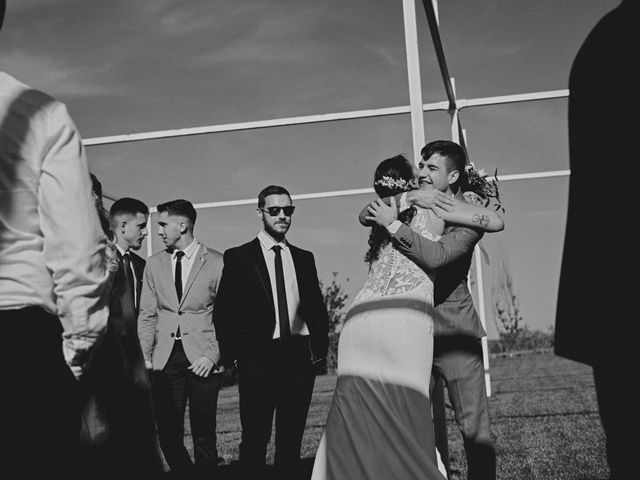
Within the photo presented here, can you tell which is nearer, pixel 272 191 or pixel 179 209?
pixel 272 191

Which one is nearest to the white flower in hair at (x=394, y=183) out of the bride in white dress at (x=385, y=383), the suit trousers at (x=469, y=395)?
the bride in white dress at (x=385, y=383)

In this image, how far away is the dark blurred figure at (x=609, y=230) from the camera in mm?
1487

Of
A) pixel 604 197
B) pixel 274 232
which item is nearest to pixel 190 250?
pixel 274 232

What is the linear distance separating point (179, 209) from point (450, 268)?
2.58 meters

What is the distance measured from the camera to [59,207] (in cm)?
226

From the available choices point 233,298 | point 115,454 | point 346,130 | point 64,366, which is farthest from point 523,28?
point 64,366

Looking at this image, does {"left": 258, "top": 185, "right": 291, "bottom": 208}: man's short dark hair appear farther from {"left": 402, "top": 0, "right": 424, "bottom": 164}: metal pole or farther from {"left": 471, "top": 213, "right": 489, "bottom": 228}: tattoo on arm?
{"left": 471, "top": 213, "right": 489, "bottom": 228}: tattoo on arm

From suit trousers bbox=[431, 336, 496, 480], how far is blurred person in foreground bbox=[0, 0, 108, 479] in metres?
2.30

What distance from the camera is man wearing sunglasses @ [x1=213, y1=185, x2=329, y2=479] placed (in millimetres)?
5199

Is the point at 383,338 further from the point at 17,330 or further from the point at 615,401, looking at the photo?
the point at 615,401

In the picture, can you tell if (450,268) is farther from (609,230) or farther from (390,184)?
(609,230)

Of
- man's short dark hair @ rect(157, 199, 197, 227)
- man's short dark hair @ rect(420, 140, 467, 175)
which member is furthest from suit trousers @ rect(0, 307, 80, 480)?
man's short dark hair @ rect(157, 199, 197, 227)

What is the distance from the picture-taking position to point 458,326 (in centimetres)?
418

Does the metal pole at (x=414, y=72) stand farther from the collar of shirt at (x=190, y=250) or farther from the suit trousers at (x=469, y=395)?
the collar of shirt at (x=190, y=250)
